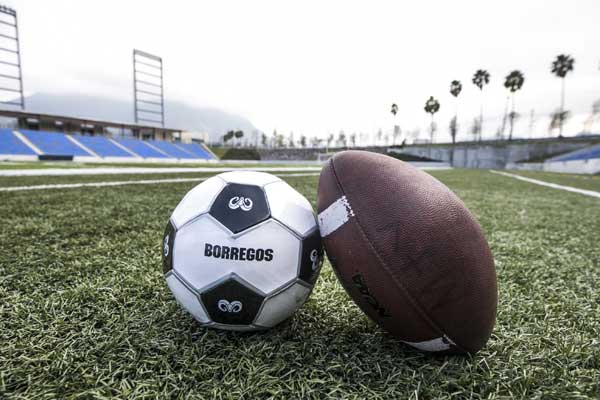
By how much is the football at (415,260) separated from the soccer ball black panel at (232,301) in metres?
0.38

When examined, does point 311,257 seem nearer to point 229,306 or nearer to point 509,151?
point 229,306

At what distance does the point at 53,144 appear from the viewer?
33.9 meters

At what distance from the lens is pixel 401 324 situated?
1356 mm

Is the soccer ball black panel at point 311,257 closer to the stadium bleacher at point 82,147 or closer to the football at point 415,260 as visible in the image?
the football at point 415,260

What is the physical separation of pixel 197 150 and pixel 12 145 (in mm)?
22065

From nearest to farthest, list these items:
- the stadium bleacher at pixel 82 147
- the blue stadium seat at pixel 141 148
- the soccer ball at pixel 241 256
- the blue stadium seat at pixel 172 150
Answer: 1. the soccer ball at pixel 241 256
2. the stadium bleacher at pixel 82 147
3. the blue stadium seat at pixel 141 148
4. the blue stadium seat at pixel 172 150

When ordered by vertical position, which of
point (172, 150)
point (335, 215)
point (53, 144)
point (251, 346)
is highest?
point (53, 144)

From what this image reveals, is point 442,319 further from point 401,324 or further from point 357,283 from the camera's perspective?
point 357,283

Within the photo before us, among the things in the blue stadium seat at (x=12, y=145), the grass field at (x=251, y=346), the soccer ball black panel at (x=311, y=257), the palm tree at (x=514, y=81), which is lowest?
the grass field at (x=251, y=346)

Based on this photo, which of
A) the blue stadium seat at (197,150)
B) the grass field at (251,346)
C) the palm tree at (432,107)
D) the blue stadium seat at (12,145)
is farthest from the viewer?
the palm tree at (432,107)

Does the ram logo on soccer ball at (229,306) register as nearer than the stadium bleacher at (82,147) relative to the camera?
Yes

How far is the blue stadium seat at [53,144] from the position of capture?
32.8m

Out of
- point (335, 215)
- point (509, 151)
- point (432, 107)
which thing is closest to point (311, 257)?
point (335, 215)

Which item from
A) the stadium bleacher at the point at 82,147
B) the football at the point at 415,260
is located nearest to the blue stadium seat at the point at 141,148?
the stadium bleacher at the point at 82,147
